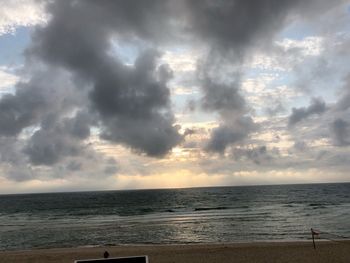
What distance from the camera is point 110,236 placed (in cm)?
3938

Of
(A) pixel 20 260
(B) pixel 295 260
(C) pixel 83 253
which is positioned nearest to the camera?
(B) pixel 295 260

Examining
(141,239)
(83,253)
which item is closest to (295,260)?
(83,253)

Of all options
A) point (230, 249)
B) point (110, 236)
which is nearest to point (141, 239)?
point (110, 236)

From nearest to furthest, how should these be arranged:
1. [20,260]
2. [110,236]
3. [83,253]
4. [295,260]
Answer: [295,260]
[20,260]
[83,253]
[110,236]

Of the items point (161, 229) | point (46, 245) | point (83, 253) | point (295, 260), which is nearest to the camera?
point (295, 260)

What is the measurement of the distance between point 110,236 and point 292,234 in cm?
1803

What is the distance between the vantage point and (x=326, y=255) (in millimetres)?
22219

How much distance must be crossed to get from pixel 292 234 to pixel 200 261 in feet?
61.0

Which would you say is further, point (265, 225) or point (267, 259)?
point (265, 225)

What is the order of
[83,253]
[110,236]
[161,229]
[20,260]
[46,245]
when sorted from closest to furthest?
[20,260]
[83,253]
[46,245]
[110,236]
[161,229]

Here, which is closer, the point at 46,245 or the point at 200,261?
the point at 200,261

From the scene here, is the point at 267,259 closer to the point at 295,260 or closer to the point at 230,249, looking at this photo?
the point at 295,260

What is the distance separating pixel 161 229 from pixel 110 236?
23.0 ft

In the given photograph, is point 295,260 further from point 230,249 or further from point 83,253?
point 83,253
